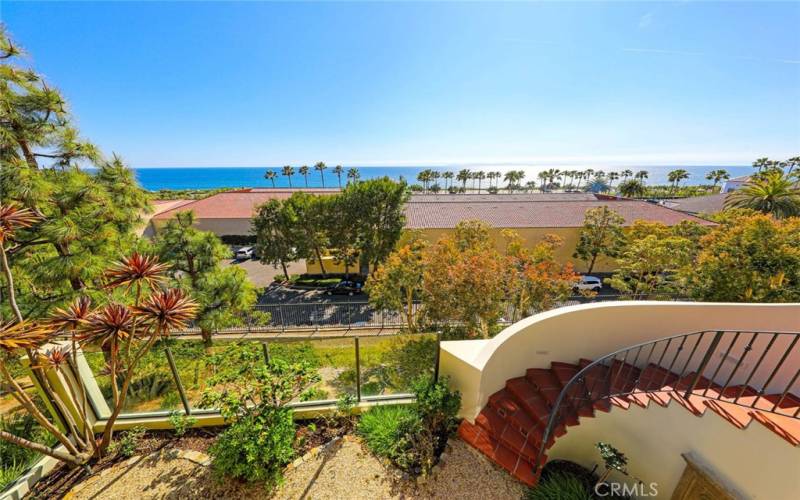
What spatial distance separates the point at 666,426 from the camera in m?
4.23

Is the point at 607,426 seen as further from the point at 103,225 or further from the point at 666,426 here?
the point at 103,225

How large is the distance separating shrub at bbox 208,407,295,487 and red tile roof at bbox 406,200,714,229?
20.0m

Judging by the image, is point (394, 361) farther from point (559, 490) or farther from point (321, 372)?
point (559, 490)

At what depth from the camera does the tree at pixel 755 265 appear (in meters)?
7.35

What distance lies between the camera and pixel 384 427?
516 cm

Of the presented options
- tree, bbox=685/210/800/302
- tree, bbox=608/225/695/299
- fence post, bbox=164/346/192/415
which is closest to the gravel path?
fence post, bbox=164/346/192/415

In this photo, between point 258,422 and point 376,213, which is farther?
point 376,213

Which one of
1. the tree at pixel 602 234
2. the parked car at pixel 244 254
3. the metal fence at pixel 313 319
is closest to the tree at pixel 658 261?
the metal fence at pixel 313 319

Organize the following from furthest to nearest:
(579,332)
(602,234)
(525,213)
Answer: (525,213), (602,234), (579,332)

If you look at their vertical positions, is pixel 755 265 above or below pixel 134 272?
below

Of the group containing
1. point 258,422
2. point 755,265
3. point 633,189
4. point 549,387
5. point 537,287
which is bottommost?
point 633,189

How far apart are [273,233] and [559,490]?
65.1 feet

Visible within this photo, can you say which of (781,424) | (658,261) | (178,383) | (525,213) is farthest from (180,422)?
(525,213)

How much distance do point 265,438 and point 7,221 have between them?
4.91 meters
